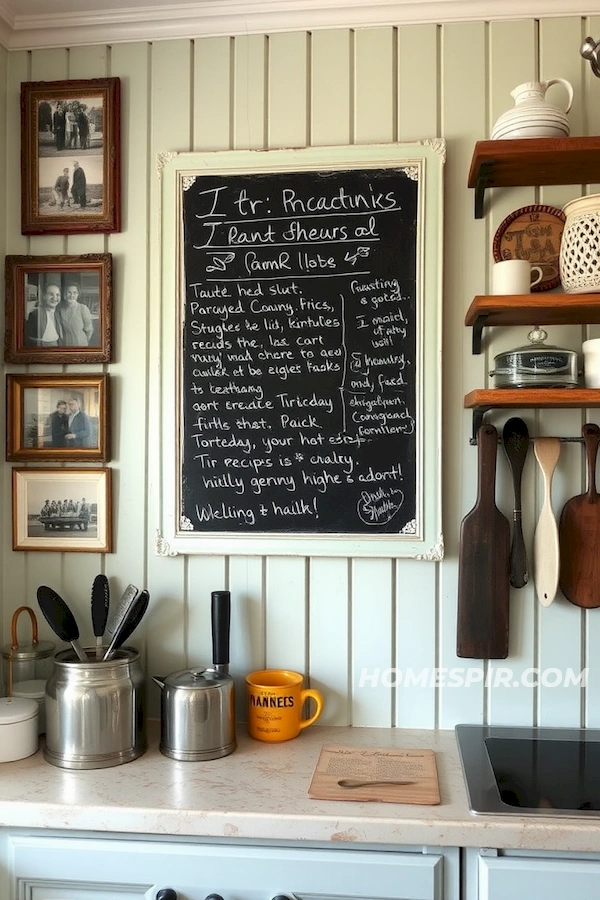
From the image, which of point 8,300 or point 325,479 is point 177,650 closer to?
point 325,479

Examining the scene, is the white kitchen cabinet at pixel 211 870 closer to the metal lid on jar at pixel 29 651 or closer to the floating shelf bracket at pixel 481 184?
the metal lid on jar at pixel 29 651

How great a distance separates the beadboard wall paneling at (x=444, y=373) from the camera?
1.75 metres

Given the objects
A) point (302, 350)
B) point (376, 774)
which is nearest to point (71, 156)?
point (302, 350)

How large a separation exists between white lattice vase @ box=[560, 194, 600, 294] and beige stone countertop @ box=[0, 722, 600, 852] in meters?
0.99

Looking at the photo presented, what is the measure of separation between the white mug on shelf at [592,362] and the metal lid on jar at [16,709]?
1346 mm

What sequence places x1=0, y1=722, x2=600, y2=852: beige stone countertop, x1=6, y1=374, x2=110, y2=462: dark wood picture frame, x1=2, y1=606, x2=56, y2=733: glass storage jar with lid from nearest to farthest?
1. x1=0, y1=722, x2=600, y2=852: beige stone countertop
2. x1=2, y1=606, x2=56, y2=733: glass storage jar with lid
3. x1=6, y1=374, x2=110, y2=462: dark wood picture frame

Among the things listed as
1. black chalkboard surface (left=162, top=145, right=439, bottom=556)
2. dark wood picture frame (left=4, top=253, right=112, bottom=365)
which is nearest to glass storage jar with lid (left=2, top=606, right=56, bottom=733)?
black chalkboard surface (left=162, top=145, right=439, bottom=556)

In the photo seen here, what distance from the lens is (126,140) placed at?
187 cm

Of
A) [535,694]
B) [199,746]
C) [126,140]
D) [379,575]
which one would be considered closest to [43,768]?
[199,746]

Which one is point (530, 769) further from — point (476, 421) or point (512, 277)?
point (512, 277)

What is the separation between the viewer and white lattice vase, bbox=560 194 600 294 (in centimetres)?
155

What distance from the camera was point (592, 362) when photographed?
163 cm

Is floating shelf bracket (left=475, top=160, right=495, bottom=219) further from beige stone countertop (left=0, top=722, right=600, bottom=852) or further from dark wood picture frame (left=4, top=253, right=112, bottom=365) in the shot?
beige stone countertop (left=0, top=722, right=600, bottom=852)

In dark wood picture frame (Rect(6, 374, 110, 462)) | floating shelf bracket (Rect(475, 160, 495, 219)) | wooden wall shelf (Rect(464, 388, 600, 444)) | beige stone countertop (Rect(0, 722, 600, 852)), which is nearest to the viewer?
beige stone countertop (Rect(0, 722, 600, 852))
